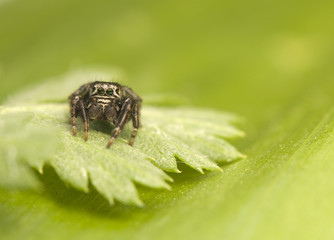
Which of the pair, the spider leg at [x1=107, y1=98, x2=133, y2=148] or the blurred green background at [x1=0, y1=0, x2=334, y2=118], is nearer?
the spider leg at [x1=107, y1=98, x2=133, y2=148]

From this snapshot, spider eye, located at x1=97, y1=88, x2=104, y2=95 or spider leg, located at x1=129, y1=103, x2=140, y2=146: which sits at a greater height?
spider eye, located at x1=97, y1=88, x2=104, y2=95

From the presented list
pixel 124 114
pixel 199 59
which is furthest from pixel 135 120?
pixel 199 59

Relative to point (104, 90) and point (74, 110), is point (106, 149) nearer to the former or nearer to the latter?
point (74, 110)

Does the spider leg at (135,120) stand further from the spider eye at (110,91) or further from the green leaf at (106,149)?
the spider eye at (110,91)

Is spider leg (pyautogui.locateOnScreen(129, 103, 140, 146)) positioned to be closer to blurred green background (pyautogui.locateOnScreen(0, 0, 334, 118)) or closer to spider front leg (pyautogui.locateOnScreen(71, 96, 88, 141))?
spider front leg (pyautogui.locateOnScreen(71, 96, 88, 141))

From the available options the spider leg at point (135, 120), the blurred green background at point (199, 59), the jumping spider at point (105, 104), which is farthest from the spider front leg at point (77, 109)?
the blurred green background at point (199, 59)

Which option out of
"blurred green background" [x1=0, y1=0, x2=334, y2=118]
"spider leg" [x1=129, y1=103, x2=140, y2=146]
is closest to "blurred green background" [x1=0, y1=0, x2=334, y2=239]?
"blurred green background" [x1=0, y1=0, x2=334, y2=118]
